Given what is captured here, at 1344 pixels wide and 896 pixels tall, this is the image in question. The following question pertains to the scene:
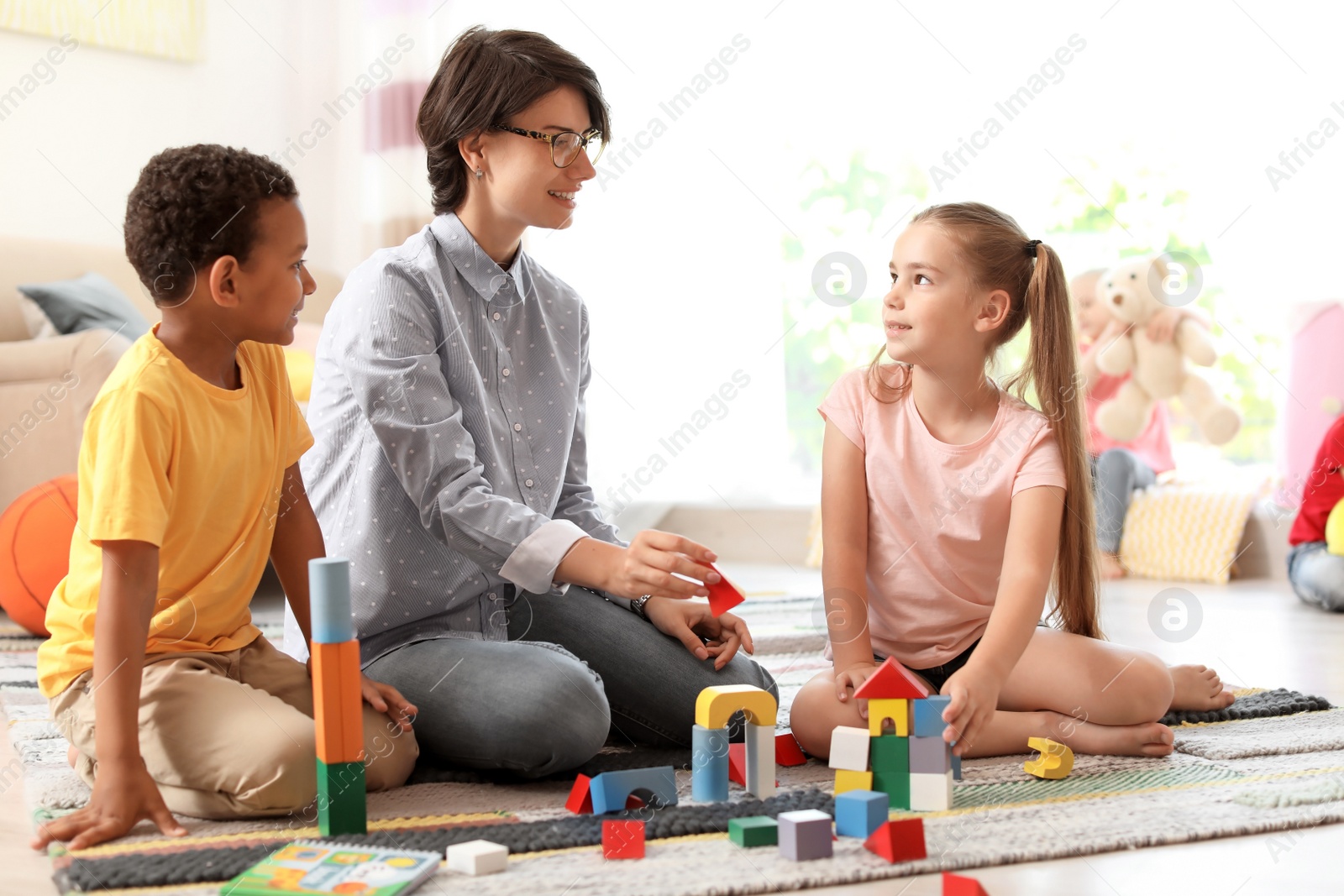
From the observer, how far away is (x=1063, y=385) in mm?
1371

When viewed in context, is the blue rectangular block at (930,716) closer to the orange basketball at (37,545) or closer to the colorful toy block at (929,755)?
the colorful toy block at (929,755)

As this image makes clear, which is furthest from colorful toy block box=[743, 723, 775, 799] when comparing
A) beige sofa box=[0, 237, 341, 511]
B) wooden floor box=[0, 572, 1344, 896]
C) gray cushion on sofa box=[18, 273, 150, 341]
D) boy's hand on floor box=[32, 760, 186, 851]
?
gray cushion on sofa box=[18, 273, 150, 341]

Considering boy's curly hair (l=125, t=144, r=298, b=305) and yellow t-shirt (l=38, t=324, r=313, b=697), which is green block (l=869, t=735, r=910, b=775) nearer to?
yellow t-shirt (l=38, t=324, r=313, b=697)

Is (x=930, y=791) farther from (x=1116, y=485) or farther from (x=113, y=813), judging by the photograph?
(x=1116, y=485)

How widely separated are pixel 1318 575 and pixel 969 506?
54.4 inches

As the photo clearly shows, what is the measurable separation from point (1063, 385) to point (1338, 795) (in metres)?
0.49

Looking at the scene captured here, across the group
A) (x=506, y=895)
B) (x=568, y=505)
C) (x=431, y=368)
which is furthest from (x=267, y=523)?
(x=506, y=895)

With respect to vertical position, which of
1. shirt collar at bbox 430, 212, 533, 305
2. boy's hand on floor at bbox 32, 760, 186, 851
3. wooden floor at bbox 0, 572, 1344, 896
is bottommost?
wooden floor at bbox 0, 572, 1344, 896

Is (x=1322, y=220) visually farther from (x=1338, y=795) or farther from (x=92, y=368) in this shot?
(x=92, y=368)

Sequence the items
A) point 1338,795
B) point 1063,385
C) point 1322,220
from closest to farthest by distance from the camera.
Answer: point 1338,795, point 1063,385, point 1322,220

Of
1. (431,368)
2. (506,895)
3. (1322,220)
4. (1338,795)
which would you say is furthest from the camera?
(1322,220)

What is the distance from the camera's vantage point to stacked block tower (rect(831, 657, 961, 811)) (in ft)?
3.61

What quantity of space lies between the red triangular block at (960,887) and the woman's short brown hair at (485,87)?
88cm

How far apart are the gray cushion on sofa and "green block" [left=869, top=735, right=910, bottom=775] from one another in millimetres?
2128
